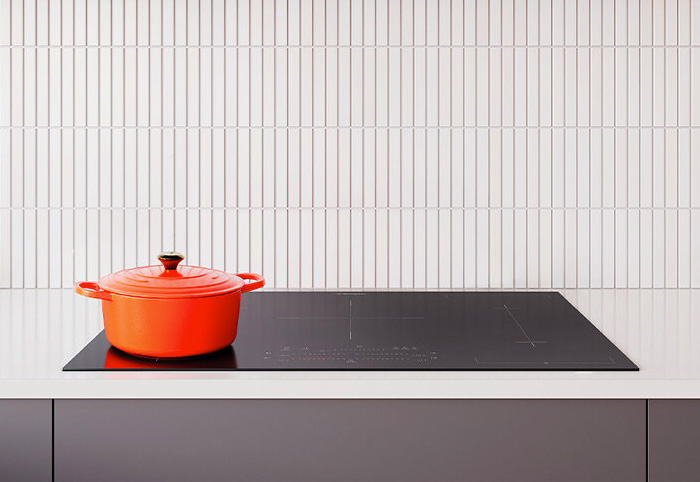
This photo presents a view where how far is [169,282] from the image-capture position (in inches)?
41.1

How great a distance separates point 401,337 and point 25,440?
0.59 m

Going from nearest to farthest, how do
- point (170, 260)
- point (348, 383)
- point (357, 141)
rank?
1. point (348, 383)
2. point (170, 260)
3. point (357, 141)

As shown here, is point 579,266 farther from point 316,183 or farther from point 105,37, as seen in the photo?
point 105,37

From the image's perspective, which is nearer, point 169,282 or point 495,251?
point 169,282

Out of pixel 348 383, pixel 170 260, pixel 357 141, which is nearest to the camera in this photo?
pixel 348 383

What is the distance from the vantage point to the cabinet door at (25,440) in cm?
96

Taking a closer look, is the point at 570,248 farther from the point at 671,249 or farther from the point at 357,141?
the point at 357,141

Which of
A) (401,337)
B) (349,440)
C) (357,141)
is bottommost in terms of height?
(349,440)

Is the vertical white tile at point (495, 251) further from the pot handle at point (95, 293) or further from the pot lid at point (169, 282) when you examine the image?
the pot handle at point (95, 293)

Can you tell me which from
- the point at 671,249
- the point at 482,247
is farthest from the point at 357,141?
the point at 671,249

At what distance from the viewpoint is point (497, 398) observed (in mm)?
961

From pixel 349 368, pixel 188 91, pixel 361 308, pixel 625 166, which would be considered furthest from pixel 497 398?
pixel 188 91

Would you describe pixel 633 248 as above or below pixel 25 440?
above

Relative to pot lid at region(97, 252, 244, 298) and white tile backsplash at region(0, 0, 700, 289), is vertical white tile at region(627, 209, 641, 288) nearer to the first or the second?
white tile backsplash at region(0, 0, 700, 289)
